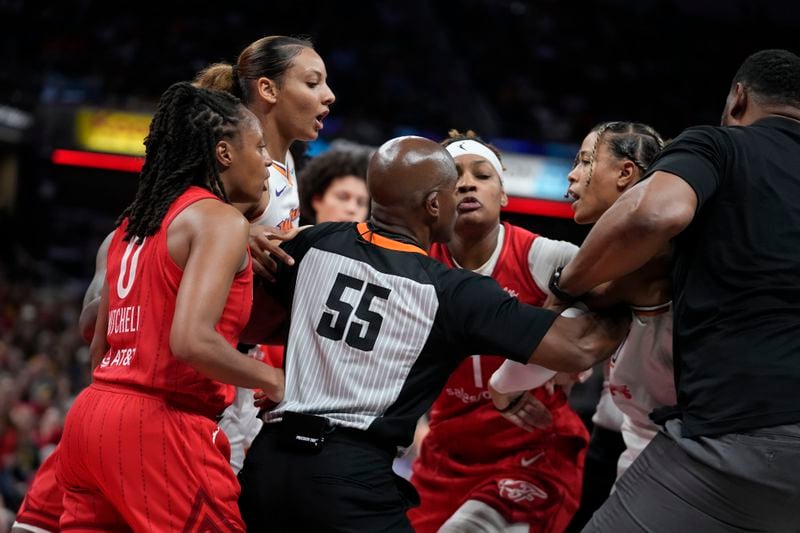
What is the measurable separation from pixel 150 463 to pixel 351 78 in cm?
1447

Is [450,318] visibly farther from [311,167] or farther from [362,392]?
[311,167]

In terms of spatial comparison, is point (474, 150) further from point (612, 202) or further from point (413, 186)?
point (413, 186)

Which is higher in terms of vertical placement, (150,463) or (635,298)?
(635,298)

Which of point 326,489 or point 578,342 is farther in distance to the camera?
point 578,342

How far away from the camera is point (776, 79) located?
309cm

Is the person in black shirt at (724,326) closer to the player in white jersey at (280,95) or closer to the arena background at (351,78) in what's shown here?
the player in white jersey at (280,95)

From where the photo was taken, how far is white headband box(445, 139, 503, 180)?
4.28m

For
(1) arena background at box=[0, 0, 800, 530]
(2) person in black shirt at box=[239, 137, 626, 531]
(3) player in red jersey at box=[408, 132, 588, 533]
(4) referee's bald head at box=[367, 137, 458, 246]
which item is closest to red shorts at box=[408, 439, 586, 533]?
(3) player in red jersey at box=[408, 132, 588, 533]

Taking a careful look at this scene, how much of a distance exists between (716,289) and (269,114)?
6.61 feet

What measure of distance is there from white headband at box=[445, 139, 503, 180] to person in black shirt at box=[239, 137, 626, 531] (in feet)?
3.51

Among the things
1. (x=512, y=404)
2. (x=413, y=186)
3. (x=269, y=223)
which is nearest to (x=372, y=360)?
(x=413, y=186)

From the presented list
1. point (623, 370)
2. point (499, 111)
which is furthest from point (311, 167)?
point (499, 111)

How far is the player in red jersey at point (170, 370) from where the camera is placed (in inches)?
114

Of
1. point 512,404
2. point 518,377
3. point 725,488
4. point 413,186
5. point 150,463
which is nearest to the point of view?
point 725,488
